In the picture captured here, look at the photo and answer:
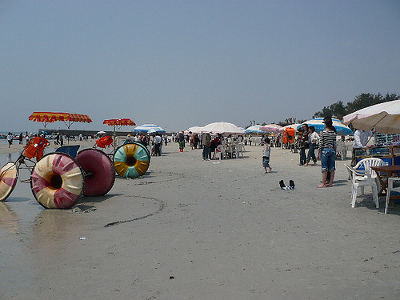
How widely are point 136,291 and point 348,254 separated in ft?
8.67

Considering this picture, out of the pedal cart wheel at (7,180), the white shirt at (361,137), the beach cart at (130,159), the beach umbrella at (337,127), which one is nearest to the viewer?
the pedal cart wheel at (7,180)

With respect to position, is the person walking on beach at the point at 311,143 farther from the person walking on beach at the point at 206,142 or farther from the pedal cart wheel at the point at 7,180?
the pedal cart wheel at the point at 7,180

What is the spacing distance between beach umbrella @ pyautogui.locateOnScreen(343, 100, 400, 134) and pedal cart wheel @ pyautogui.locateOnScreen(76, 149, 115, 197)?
603 centimetres

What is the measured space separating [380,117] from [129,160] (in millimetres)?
→ 8485

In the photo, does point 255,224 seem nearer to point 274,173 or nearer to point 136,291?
point 136,291

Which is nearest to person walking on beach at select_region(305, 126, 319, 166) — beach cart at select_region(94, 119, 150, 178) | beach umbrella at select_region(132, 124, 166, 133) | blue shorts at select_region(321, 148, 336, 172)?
blue shorts at select_region(321, 148, 336, 172)

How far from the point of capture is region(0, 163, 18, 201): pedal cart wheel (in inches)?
324

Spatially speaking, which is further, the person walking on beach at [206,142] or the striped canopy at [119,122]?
the striped canopy at [119,122]

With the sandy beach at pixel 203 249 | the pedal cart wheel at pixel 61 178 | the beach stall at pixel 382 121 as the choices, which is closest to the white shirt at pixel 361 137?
the beach stall at pixel 382 121

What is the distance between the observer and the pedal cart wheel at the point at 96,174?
8703 millimetres

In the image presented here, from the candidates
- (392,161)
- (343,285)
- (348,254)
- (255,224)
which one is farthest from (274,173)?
(343,285)

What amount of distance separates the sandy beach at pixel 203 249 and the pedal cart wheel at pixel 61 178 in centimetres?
25

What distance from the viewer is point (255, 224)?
18.9ft

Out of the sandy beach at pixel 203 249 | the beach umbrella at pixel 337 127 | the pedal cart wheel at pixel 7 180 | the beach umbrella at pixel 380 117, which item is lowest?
the sandy beach at pixel 203 249
